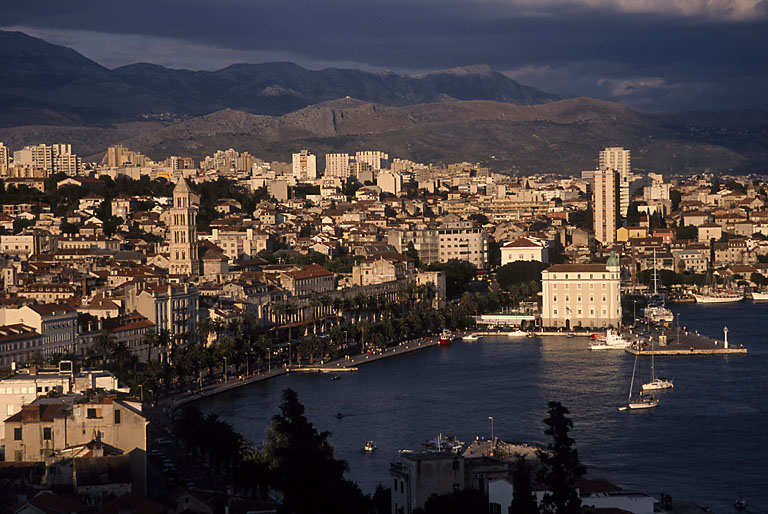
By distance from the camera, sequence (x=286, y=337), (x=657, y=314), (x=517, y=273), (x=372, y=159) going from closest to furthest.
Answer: (x=286, y=337) < (x=657, y=314) < (x=517, y=273) < (x=372, y=159)

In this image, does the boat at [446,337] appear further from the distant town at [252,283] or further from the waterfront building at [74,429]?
the waterfront building at [74,429]

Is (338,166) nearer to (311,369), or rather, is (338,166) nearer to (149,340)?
(311,369)

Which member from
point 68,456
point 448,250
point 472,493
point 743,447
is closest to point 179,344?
point 743,447

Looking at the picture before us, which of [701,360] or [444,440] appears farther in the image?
[701,360]

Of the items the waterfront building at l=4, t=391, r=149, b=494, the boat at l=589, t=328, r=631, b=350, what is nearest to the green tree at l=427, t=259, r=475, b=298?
the boat at l=589, t=328, r=631, b=350

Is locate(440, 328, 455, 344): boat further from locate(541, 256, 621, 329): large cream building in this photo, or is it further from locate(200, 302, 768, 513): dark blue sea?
locate(541, 256, 621, 329): large cream building

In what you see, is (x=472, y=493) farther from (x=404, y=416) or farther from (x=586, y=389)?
(x=586, y=389)

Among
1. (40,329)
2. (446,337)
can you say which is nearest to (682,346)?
(446,337)
